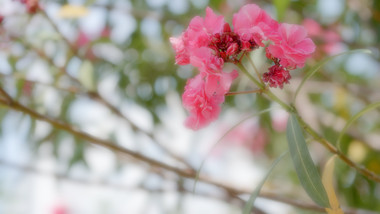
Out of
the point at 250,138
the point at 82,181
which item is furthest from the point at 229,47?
the point at 250,138

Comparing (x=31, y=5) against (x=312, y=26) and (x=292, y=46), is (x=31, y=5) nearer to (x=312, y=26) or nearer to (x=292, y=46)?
(x=292, y=46)

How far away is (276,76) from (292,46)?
5cm

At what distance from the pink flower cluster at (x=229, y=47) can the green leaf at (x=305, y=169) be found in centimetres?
9

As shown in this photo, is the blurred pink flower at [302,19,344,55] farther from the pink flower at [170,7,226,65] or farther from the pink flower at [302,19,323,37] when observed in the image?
the pink flower at [170,7,226,65]

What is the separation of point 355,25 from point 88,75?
144cm

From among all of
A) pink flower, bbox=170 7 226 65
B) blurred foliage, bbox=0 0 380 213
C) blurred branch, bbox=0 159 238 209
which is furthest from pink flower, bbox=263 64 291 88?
blurred foliage, bbox=0 0 380 213

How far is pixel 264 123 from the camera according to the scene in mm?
2330

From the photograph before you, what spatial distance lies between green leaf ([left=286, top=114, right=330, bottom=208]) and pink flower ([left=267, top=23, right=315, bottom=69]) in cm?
11

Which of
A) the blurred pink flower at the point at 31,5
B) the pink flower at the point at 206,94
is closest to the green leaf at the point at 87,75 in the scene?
the blurred pink flower at the point at 31,5

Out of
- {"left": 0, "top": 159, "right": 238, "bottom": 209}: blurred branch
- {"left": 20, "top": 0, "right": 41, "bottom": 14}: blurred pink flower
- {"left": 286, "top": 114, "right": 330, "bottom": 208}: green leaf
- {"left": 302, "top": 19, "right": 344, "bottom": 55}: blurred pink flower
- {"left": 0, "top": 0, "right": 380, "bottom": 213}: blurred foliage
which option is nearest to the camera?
{"left": 286, "top": 114, "right": 330, "bottom": 208}: green leaf

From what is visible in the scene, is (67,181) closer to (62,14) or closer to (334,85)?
(62,14)

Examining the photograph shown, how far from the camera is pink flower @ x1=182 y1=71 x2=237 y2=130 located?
0.68 m

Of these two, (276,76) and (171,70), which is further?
(171,70)

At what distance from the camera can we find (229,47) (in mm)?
680
